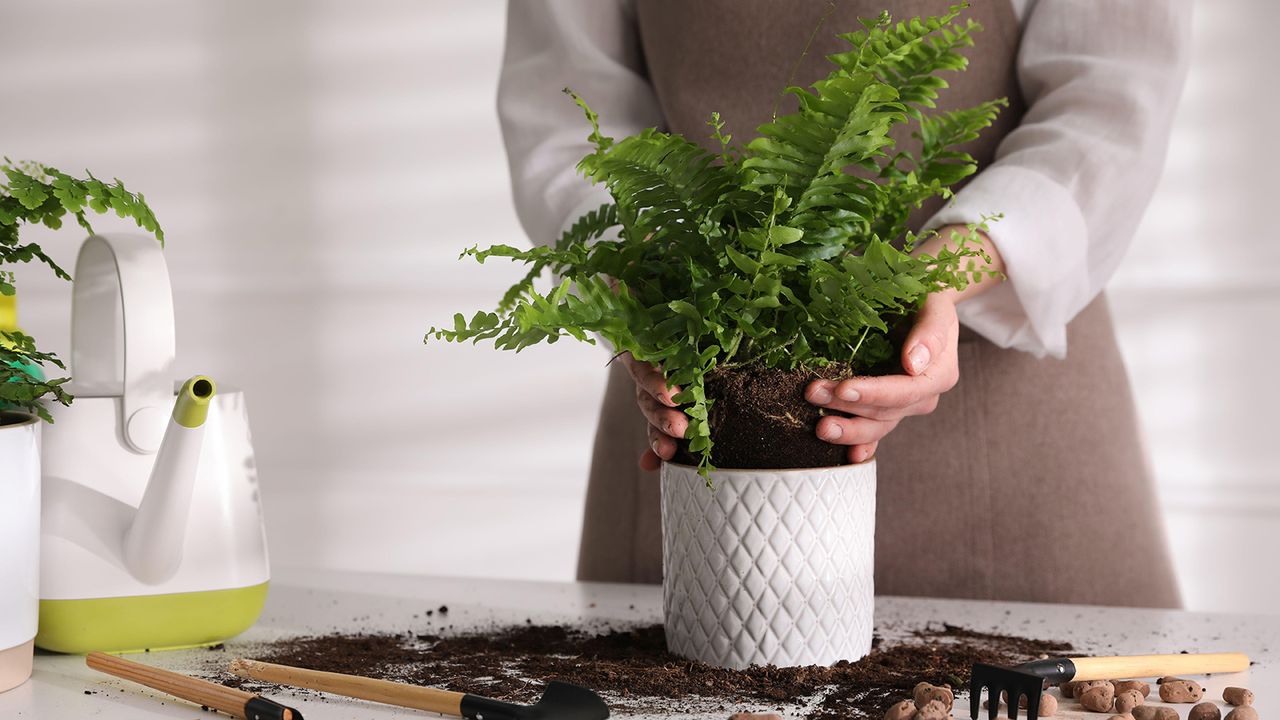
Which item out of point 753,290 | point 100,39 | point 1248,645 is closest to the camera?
point 753,290

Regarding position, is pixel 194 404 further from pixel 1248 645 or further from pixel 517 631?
pixel 1248 645

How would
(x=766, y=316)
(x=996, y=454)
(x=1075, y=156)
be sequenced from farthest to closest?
(x=996, y=454), (x=1075, y=156), (x=766, y=316)

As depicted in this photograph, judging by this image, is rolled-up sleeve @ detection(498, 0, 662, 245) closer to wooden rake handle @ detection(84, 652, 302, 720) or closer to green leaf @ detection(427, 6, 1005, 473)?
green leaf @ detection(427, 6, 1005, 473)

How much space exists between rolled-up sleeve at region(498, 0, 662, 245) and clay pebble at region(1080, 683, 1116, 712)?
77cm

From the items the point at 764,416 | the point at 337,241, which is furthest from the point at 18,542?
the point at 337,241

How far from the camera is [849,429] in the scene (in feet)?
2.46

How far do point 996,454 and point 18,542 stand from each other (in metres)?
0.92

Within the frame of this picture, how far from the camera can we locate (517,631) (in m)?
0.91

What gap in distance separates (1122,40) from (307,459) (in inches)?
112

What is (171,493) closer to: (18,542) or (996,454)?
(18,542)

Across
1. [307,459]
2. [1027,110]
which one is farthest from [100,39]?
[1027,110]

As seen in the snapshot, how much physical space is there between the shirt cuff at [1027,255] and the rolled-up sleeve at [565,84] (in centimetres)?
45

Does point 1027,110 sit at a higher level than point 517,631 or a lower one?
higher

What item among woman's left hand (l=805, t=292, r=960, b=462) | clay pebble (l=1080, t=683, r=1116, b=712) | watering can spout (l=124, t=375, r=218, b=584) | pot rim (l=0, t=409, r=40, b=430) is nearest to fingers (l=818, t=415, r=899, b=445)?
woman's left hand (l=805, t=292, r=960, b=462)
